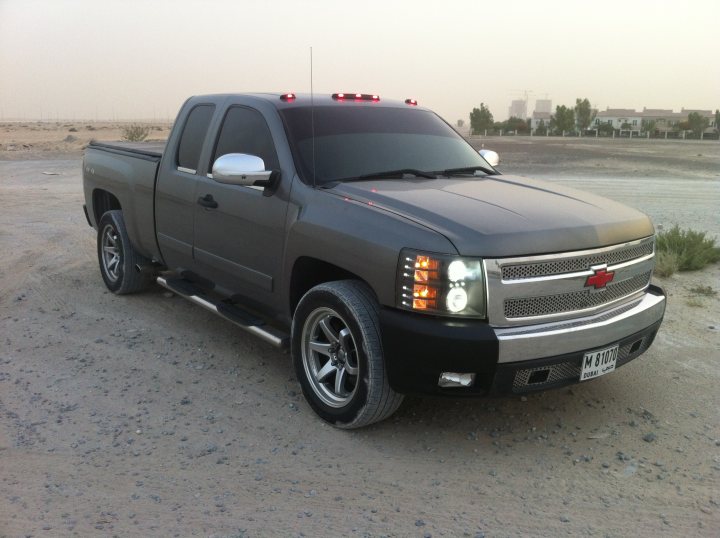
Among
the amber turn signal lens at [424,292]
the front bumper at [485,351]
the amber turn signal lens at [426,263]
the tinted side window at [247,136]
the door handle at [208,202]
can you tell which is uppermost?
the tinted side window at [247,136]

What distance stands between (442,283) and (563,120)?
9906cm

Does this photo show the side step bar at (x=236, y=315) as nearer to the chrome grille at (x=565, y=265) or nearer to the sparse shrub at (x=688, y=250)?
the chrome grille at (x=565, y=265)

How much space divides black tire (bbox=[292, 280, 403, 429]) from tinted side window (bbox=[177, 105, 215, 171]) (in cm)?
190

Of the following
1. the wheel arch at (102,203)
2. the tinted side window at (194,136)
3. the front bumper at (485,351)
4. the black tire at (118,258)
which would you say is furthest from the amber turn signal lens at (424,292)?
the wheel arch at (102,203)

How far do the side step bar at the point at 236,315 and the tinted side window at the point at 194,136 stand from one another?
3.18 feet

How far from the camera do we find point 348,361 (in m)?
3.96

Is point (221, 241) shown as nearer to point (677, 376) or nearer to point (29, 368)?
point (29, 368)

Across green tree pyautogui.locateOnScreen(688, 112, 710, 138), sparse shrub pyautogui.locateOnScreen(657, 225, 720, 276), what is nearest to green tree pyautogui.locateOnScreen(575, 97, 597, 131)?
green tree pyautogui.locateOnScreen(688, 112, 710, 138)

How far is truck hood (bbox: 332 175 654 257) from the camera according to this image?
3.50 meters

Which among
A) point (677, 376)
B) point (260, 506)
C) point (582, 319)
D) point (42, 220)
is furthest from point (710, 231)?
point (42, 220)

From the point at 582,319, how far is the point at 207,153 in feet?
9.87

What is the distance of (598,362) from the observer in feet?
12.5

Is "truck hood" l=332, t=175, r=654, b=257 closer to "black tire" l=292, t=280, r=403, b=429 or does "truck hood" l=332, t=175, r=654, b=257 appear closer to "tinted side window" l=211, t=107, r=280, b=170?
"black tire" l=292, t=280, r=403, b=429

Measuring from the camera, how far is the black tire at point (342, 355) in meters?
3.73
